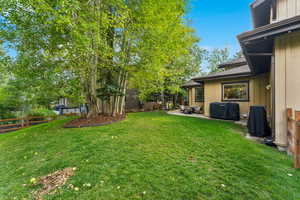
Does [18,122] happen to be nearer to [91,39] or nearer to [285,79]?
[91,39]


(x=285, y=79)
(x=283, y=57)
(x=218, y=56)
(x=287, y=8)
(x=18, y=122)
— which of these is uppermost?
(x=218, y=56)

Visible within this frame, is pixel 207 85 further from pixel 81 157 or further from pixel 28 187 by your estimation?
pixel 28 187

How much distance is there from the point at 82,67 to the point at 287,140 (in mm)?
7141

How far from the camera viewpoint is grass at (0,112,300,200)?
1877 mm

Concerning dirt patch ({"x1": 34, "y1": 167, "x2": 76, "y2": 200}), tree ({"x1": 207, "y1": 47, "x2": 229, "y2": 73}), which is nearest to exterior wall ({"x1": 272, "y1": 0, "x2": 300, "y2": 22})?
dirt patch ({"x1": 34, "y1": 167, "x2": 76, "y2": 200})

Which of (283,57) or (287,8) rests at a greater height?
(287,8)

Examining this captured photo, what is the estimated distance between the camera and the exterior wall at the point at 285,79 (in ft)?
10.4

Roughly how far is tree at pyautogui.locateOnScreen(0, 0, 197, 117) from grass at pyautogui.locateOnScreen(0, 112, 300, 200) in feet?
9.66

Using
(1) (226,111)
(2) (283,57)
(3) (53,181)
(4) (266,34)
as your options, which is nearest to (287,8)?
(4) (266,34)

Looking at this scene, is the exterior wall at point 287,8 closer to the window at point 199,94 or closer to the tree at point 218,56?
the window at point 199,94

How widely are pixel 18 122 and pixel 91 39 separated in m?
8.46

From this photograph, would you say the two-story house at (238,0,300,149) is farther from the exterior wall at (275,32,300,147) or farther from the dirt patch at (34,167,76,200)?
the dirt patch at (34,167,76,200)

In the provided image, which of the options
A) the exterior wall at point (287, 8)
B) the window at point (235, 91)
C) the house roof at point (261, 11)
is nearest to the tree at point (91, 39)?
the house roof at point (261, 11)

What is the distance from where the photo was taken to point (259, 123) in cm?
440
